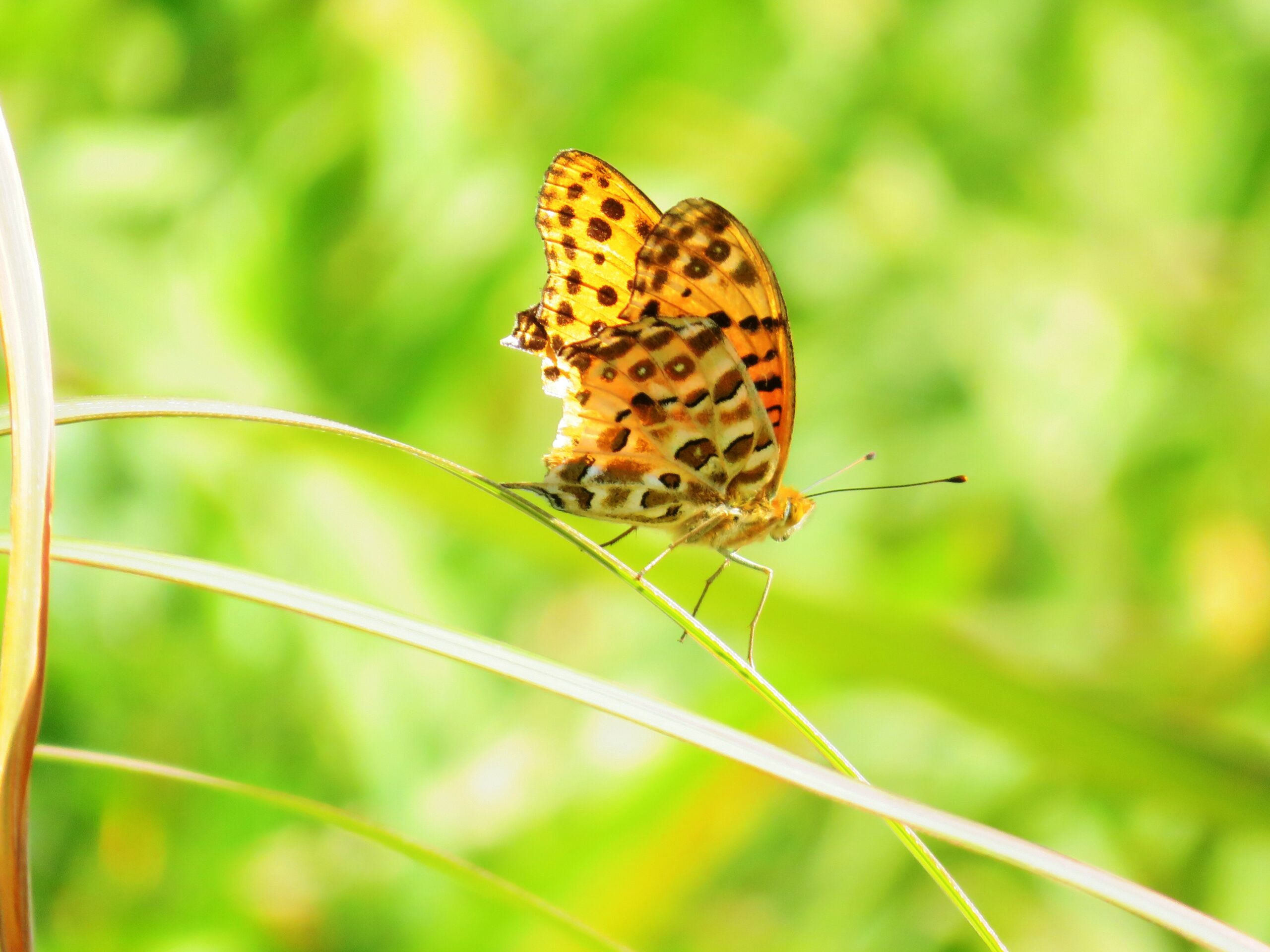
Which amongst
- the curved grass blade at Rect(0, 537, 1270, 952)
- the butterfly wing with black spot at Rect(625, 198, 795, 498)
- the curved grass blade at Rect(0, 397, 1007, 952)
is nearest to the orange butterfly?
the butterfly wing with black spot at Rect(625, 198, 795, 498)

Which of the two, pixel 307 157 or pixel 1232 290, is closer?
pixel 307 157

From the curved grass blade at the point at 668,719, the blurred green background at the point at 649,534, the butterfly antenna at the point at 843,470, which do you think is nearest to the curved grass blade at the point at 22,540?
the curved grass blade at the point at 668,719

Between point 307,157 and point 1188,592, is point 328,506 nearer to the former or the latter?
point 307,157

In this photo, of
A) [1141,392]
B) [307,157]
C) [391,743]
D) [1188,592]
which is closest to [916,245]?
[1141,392]

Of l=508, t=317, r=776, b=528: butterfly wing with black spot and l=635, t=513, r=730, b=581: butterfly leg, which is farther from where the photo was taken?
l=635, t=513, r=730, b=581: butterfly leg

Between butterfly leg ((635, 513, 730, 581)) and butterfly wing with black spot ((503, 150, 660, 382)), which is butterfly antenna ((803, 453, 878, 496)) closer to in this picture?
butterfly leg ((635, 513, 730, 581))

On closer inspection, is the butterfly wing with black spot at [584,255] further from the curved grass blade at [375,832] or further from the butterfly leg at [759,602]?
the curved grass blade at [375,832]
